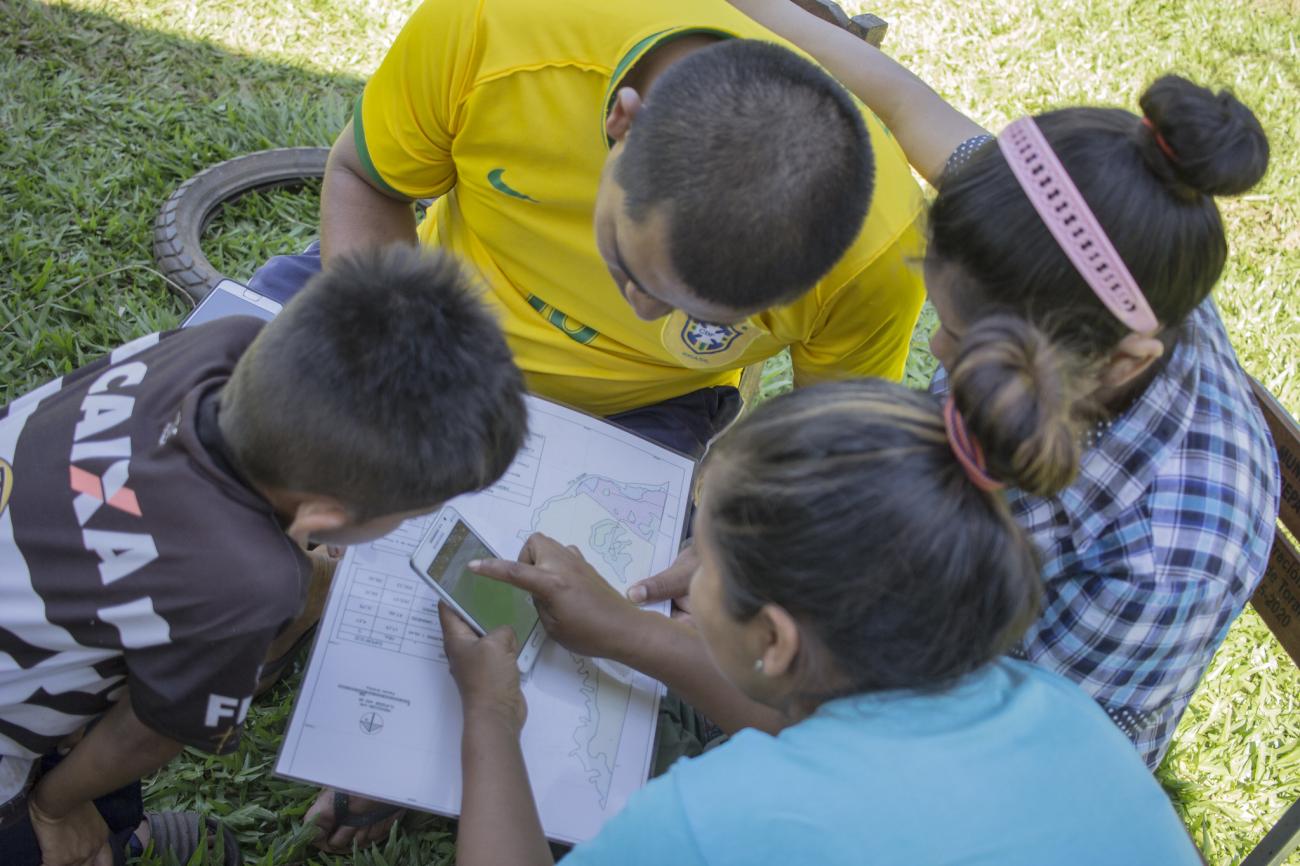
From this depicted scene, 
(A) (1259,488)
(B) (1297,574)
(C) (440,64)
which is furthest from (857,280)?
(B) (1297,574)

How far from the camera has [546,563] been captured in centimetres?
143

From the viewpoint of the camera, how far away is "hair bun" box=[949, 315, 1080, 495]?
903 millimetres

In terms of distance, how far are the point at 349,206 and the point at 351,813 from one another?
1.05 meters

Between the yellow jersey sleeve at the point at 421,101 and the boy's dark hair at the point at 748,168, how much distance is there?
1.35ft

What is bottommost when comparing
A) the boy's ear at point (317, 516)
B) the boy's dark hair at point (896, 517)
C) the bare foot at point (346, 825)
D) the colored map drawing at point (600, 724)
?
the bare foot at point (346, 825)

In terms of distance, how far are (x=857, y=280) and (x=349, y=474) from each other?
2.71ft

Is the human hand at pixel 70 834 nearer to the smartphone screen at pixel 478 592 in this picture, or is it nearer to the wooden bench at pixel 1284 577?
the smartphone screen at pixel 478 592

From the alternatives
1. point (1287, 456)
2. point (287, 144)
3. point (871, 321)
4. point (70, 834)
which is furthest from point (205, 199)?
point (1287, 456)

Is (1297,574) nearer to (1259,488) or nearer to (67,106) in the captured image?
(1259,488)

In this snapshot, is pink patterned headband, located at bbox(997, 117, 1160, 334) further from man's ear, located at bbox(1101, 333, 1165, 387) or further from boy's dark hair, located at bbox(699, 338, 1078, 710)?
boy's dark hair, located at bbox(699, 338, 1078, 710)

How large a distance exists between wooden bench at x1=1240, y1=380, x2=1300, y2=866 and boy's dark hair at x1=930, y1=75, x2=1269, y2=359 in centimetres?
63

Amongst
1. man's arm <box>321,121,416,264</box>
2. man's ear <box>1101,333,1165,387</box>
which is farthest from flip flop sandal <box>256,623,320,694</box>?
man's ear <box>1101,333,1165,387</box>

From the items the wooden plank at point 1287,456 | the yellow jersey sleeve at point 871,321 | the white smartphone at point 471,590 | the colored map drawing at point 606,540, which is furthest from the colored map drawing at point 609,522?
the wooden plank at point 1287,456

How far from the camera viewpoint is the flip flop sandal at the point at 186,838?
1590 mm
